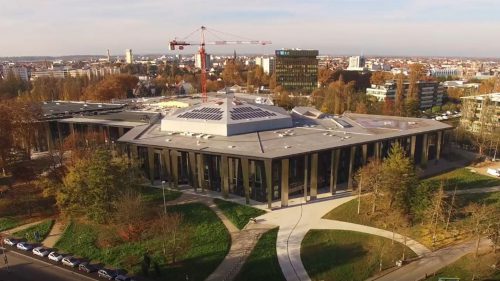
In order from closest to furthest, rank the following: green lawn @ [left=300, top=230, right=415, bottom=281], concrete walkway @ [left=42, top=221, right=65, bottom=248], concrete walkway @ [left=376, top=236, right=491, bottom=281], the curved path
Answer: concrete walkway @ [left=376, top=236, right=491, bottom=281] → green lawn @ [left=300, top=230, right=415, bottom=281] → the curved path → concrete walkway @ [left=42, top=221, right=65, bottom=248]

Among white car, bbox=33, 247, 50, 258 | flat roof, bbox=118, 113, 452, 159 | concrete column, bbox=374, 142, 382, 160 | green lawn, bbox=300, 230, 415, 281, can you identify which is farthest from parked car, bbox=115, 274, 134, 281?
concrete column, bbox=374, 142, 382, 160

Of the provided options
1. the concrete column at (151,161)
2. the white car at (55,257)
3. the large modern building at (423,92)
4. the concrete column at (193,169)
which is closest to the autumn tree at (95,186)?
the white car at (55,257)

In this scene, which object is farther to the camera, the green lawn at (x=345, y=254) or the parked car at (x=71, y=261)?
the parked car at (x=71, y=261)

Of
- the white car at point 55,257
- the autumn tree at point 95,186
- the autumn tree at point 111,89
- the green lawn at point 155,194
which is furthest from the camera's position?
the autumn tree at point 111,89

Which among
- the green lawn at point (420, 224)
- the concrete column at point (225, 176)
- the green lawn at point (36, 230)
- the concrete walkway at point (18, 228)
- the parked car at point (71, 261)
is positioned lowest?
the concrete walkway at point (18, 228)

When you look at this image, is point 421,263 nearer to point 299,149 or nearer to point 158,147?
point 299,149

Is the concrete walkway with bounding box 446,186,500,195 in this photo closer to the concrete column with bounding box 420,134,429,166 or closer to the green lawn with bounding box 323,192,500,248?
the green lawn with bounding box 323,192,500,248

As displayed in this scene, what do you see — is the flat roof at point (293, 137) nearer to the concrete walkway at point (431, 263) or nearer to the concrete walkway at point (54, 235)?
the concrete walkway at point (54, 235)
